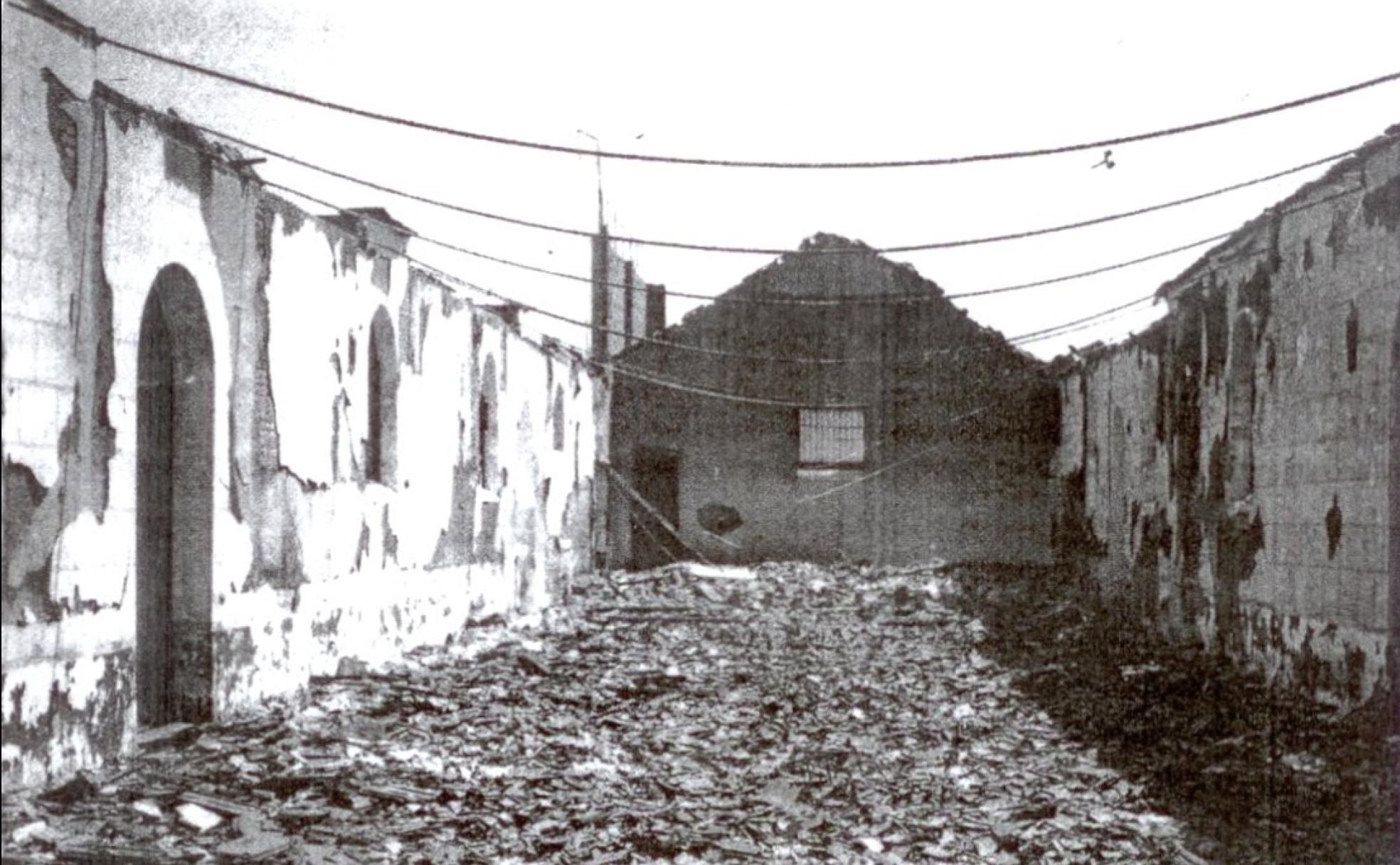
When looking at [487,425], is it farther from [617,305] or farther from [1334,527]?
[617,305]

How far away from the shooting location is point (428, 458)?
1326 cm

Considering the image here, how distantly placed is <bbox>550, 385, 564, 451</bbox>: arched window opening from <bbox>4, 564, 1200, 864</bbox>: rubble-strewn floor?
677 centimetres

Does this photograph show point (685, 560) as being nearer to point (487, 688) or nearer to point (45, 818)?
point (487, 688)

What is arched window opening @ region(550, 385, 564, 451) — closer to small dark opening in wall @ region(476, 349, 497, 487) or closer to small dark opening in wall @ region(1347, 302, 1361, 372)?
small dark opening in wall @ region(476, 349, 497, 487)

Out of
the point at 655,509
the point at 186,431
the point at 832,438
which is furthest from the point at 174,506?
the point at 832,438

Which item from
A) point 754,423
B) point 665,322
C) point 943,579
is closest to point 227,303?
point 943,579

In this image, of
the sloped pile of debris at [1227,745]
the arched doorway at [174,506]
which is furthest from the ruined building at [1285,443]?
the arched doorway at [174,506]

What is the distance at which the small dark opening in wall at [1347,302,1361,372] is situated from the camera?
9.36 metres

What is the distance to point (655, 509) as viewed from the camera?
2480 cm

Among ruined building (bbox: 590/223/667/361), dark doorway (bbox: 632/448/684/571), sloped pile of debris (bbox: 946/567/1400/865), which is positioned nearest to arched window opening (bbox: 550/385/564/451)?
ruined building (bbox: 590/223/667/361)

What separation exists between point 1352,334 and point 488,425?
9.92m

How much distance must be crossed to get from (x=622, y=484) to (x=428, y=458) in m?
11.4

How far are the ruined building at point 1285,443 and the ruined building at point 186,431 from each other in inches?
301

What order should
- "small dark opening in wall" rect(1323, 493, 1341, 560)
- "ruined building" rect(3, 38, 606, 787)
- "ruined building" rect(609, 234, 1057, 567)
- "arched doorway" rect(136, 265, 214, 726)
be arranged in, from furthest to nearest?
"ruined building" rect(609, 234, 1057, 567), "small dark opening in wall" rect(1323, 493, 1341, 560), "arched doorway" rect(136, 265, 214, 726), "ruined building" rect(3, 38, 606, 787)
